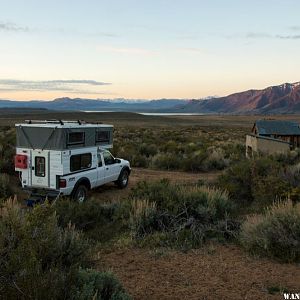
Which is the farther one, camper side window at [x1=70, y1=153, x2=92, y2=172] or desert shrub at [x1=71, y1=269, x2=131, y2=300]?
camper side window at [x1=70, y1=153, x2=92, y2=172]

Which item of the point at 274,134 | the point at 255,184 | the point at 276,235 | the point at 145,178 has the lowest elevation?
the point at 145,178

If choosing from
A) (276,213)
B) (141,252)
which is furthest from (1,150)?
(276,213)

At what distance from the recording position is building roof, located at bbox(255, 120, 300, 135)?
2406 centimetres

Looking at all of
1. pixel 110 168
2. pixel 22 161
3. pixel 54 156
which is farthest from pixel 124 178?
pixel 22 161

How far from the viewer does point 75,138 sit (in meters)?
12.2

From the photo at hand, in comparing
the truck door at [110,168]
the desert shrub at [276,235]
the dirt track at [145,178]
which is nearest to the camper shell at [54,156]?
the truck door at [110,168]

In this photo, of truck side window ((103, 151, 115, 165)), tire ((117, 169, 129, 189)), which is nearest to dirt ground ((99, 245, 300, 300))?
truck side window ((103, 151, 115, 165))

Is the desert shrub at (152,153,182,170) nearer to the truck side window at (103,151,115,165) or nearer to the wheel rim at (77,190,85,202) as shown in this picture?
the truck side window at (103,151,115,165)

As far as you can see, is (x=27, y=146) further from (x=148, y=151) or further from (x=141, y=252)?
(x=148, y=151)

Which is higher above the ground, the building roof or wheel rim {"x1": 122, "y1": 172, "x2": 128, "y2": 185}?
the building roof

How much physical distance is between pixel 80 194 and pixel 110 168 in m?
2.32

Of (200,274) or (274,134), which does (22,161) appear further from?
(274,134)

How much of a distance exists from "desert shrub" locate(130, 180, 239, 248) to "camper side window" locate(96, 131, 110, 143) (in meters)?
3.72

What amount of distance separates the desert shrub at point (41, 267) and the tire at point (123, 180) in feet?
30.1
